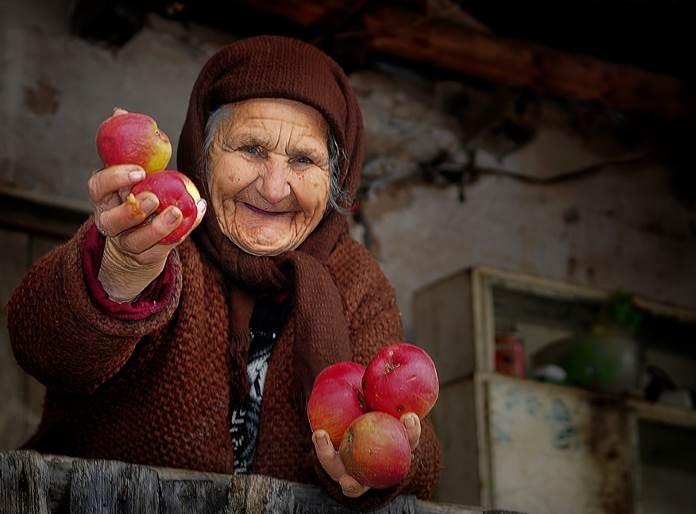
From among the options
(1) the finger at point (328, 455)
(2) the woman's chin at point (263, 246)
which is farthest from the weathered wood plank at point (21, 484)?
(2) the woman's chin at point (263, 246)

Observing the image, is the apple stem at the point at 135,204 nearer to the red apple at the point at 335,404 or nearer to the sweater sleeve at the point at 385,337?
the red apple at the point at 335,404

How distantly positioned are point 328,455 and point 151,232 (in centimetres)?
39

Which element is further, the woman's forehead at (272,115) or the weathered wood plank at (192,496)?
the woman's forehead at (272,115)

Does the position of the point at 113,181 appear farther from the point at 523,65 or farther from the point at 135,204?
the point at 523,65

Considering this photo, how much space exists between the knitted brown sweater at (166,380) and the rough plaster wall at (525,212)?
1.79m

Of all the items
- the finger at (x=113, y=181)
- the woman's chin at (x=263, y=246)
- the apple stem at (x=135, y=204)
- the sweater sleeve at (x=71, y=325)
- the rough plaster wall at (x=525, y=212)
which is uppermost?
the rough plaster wall at (x=525, y=212)

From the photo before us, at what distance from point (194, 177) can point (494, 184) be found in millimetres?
2214

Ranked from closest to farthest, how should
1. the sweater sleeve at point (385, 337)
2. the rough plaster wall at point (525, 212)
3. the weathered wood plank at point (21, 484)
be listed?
the weathered wood plank at point (21, 484), the sweater sleeve at point (385, 337), the rough plaster wall at point (525, 212)

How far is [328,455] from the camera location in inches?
66.2

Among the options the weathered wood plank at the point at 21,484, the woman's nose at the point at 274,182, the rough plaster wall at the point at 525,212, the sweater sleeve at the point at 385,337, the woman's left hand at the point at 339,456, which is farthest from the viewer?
the rough plaster wall at the point at 525,212

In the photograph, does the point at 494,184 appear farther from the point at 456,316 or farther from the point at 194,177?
the point at 194,177

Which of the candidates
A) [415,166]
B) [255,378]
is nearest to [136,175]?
[255,378]

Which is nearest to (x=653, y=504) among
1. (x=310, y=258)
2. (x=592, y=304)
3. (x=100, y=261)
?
(x=592, y=304)

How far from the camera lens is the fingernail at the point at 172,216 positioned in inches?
63.7
